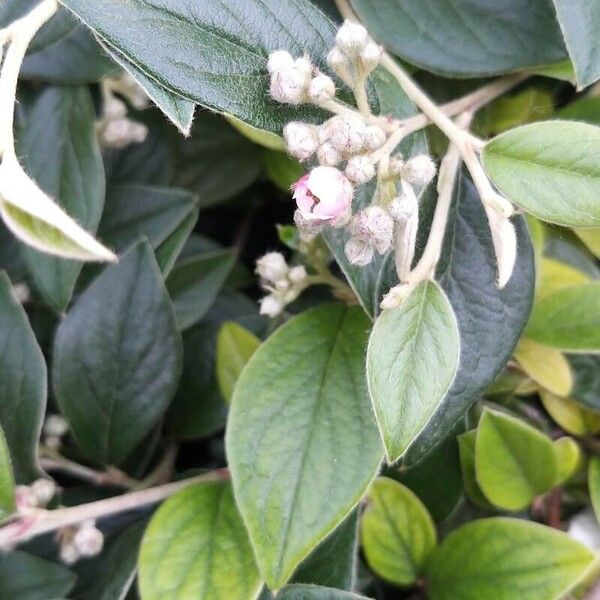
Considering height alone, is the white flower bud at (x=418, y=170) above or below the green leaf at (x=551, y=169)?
above

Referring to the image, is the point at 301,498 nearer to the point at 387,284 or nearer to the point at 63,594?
the point at 387,284

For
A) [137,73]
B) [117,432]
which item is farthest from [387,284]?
[117,432]

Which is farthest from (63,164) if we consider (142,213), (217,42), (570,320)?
(570,320)

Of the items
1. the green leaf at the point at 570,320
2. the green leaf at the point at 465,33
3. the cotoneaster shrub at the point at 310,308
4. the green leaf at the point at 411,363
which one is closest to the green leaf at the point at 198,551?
the cotoneaster shrub at the point at 310,308

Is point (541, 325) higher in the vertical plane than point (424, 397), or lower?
lower

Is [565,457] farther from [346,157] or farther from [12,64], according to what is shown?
[12,64]

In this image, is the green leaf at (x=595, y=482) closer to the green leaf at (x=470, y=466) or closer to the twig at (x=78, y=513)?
the green leaf at (x=470, y=466)

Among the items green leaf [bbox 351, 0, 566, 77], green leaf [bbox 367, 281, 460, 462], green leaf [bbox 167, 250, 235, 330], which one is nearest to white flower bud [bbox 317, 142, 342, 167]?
green leaf [bbox 367, 281, 460, 462]
